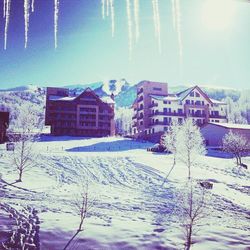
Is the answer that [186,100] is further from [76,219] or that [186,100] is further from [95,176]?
[76,219]

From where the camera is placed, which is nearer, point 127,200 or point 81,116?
point 127,200

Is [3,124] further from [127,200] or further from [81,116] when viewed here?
[127,200]

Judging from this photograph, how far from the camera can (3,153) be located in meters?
39.5

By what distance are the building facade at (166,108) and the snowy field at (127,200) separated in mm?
22635

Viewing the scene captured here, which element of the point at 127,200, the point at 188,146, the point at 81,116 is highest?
the point at 81,116

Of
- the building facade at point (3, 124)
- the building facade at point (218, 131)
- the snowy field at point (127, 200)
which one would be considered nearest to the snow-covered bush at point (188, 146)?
the snowy field at point (127, 200)

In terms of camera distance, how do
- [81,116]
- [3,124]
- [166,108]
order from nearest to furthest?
1. [3,124]
2. [166,108]
3. [81,116]

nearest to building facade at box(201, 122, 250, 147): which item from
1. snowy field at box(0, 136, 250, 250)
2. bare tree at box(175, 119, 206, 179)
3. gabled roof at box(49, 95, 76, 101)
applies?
snowy field at box(0, 136, 250, 250)

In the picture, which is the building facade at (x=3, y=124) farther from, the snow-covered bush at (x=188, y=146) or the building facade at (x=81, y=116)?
the snow-covered bush at (x=188, y=146)

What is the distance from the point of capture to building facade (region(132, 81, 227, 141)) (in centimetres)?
6519

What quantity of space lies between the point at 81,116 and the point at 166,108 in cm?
2143

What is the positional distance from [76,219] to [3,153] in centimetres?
2614

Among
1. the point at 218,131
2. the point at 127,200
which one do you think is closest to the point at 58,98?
the point at 218,131

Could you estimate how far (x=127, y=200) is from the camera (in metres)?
24.3
